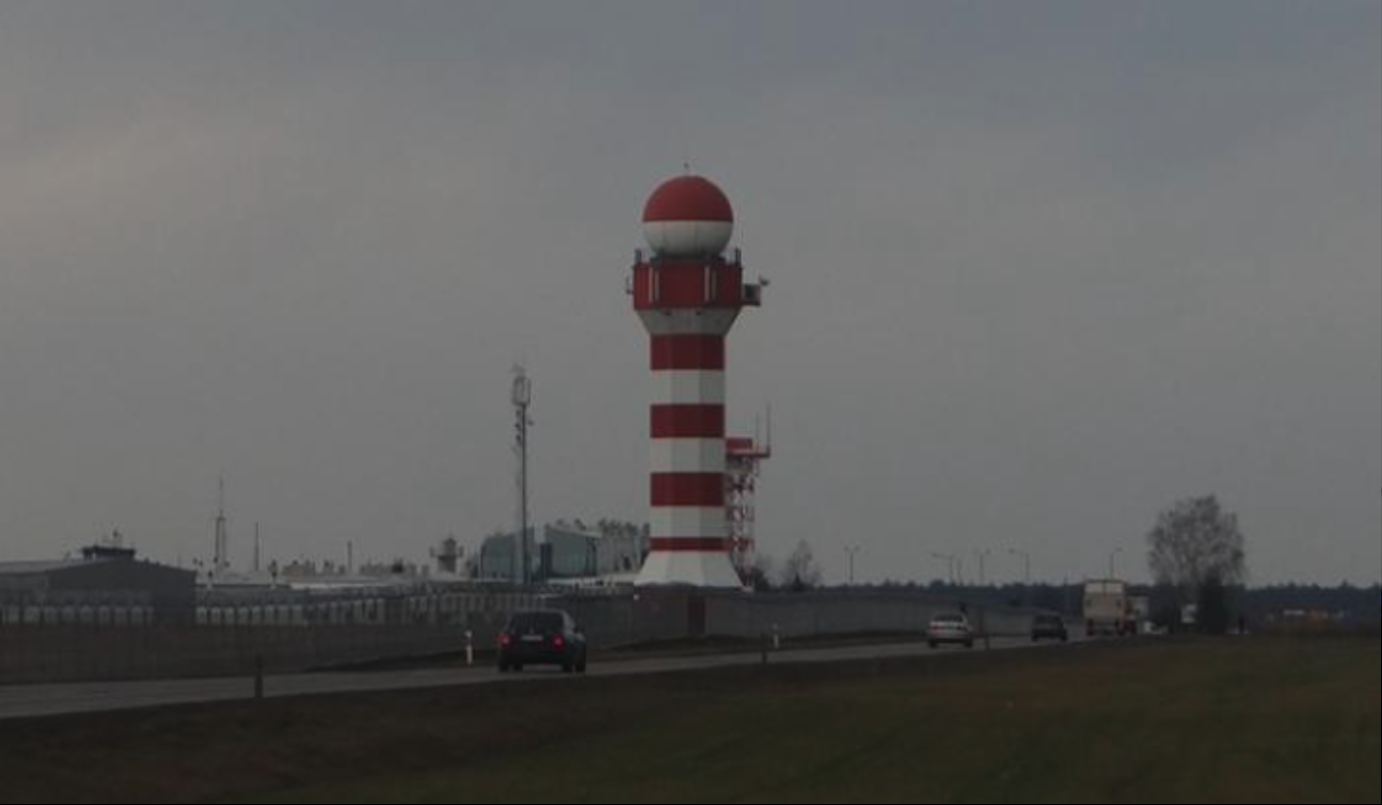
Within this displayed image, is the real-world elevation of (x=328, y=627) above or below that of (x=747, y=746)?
above

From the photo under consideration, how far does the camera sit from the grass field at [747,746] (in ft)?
116

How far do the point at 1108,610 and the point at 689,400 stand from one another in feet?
90.5

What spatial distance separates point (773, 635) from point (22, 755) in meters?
80.0

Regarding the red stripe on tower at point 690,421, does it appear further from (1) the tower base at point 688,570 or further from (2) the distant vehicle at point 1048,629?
(2) the distant vehicle at point 1048,629

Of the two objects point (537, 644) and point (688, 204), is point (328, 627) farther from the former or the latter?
point (688, 204)

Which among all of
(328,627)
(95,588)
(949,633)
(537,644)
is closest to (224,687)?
(537,644)

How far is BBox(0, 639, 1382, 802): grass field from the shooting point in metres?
35.4

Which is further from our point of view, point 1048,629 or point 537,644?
point 1048,629

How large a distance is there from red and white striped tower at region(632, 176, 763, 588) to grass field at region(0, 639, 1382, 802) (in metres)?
61.8

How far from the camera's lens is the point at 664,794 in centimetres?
3466

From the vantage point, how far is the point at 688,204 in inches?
4958

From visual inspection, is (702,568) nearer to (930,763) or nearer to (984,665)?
(984,665)

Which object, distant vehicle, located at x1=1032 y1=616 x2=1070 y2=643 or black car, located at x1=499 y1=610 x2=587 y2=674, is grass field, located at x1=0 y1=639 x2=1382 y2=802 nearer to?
black car, located at x1=499 y1=610 x2=587 y2=674

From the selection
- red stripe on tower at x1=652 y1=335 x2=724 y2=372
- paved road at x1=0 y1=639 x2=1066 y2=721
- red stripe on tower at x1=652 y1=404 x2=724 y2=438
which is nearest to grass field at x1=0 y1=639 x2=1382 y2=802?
paved road at x1=0 y1=639 x2=1066 y2=721
